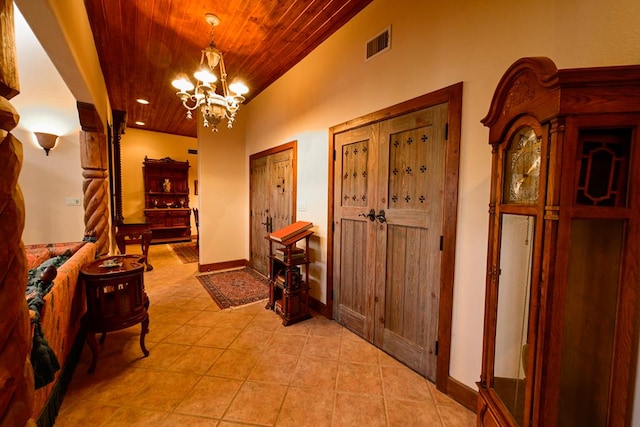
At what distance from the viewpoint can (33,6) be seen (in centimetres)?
141

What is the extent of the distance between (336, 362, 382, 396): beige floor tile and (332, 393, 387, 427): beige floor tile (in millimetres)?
56

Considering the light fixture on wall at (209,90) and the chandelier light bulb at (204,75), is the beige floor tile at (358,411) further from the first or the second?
the chandelier light bulb at (204,75)

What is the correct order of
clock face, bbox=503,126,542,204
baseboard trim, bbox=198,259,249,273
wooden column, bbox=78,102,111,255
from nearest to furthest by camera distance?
1. clock face, bbox=503,126,542,204
2. wooden column, bbox=78,102,111,255
3. baseboard trim, bbox=198,259,249,273

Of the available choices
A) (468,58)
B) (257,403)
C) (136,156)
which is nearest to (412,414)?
(257,403)

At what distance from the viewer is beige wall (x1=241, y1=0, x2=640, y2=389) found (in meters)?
1.17

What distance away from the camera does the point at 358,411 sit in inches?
64.8

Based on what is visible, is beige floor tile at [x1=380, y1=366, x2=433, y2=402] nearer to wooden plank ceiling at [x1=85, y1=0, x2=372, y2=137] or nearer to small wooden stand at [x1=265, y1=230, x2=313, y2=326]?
small wooden stand at [x1=265, y1=230, x2=313, y2=326]

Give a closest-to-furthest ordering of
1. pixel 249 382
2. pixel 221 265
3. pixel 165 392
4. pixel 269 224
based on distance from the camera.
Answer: pixel 165 392 < pixel 249 382 < pixel 269 224 < pixel 221 265

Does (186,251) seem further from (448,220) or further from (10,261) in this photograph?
(448,220)

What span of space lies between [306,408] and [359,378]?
49 cm

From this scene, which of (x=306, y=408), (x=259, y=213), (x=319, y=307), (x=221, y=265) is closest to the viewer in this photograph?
(x=306, y=408)

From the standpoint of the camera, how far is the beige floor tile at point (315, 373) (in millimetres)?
1879

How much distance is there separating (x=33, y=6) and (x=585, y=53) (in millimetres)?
2903

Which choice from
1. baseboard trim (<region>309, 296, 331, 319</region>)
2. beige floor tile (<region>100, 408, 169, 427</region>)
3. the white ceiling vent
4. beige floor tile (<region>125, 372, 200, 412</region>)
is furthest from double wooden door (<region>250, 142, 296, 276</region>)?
beige floor tile (<region>100, 408, 169, 427</region>)
